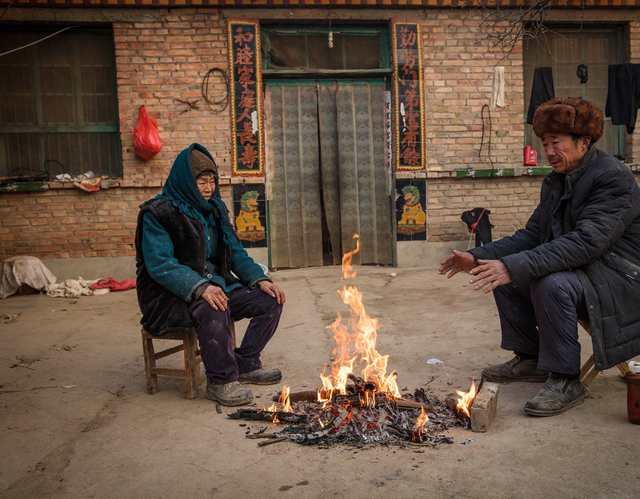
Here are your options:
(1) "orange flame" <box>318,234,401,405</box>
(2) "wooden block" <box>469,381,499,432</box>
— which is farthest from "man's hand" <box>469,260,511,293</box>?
(1) "orange flame" <box>318,234,401,405</box>

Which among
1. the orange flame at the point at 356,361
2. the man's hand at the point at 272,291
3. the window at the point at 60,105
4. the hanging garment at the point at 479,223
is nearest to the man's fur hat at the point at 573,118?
the orange flame at the point at 356,361

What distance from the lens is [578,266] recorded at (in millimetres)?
3391

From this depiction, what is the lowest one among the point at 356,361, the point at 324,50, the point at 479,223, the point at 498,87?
the point at 356,361

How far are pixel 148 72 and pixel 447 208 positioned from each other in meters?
4.97

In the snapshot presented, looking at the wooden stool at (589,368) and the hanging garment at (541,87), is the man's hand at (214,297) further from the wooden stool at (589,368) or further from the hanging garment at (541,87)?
the hanging garment at (541,87)

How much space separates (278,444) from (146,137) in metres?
6.42

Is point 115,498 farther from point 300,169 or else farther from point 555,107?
point 300,169

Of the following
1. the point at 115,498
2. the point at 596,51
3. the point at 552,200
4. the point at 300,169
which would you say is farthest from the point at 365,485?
the point at 596,51

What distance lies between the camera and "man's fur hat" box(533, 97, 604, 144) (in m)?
3.44

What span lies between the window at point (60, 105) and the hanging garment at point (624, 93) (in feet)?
25.3

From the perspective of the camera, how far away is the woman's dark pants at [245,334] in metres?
3.69

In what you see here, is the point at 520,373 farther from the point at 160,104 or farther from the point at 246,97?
the point at 160,104

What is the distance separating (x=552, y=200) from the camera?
375 cm

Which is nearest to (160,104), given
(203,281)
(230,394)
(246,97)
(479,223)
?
(246,97)
